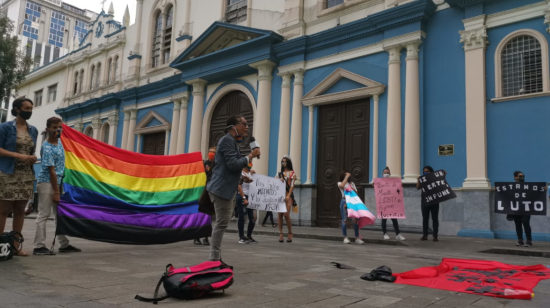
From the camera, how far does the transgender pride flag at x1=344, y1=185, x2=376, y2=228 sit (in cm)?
938

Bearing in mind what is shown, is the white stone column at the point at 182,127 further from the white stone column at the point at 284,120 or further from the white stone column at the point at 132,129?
the white stone column at the point at 284,120

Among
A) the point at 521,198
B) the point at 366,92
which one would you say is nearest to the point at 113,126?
the point at 366,92

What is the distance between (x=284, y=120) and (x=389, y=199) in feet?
22.1

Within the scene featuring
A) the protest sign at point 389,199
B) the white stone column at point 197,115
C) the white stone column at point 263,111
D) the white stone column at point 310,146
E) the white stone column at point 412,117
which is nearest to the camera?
the protest sign at point 389,199

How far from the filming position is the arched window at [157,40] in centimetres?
2361

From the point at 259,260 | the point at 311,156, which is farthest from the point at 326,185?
the point at 259,260

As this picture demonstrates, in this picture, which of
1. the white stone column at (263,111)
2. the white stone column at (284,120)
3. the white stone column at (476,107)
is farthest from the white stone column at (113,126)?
the white stone column at (476,107)

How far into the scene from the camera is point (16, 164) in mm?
5566

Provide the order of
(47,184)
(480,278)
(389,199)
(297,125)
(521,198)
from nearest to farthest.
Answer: (480,278), (47,184), (521,198), (389,199), (297,125)

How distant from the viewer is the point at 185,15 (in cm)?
2189

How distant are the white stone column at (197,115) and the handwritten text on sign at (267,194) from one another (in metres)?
10.5

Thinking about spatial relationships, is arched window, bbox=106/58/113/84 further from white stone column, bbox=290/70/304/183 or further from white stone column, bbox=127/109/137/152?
white stone column, bbox=290/70/304/183

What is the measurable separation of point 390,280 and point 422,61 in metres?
10.0

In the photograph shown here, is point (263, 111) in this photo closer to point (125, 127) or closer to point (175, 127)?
point (175, 127)
